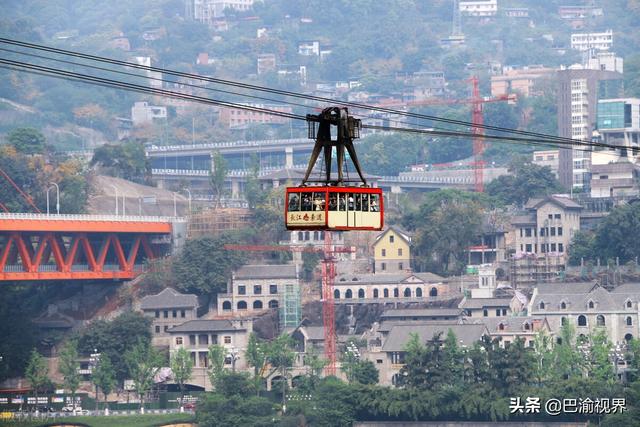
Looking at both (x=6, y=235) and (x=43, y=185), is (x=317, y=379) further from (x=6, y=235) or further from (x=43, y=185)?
(x=43, y=185)

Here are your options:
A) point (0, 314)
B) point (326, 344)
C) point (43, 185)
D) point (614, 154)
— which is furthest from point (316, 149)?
point (614, 154)

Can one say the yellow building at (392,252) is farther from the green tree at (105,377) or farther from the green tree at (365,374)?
the green tree at (105,377)

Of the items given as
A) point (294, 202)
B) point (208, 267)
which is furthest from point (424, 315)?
point (294, 202)

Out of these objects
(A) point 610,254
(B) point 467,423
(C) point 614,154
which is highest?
(C) point 614,154

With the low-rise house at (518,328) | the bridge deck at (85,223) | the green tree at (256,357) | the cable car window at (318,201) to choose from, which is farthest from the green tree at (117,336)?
the cable car window at (318,201)

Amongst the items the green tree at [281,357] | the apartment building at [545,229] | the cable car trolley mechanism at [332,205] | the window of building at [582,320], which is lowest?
the green tree at [281,357]

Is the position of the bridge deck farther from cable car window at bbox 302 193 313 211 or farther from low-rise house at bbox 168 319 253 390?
cable car window at bbox 302 193 313 211

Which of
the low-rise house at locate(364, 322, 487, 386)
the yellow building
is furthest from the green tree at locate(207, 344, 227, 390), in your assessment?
the yellow building
